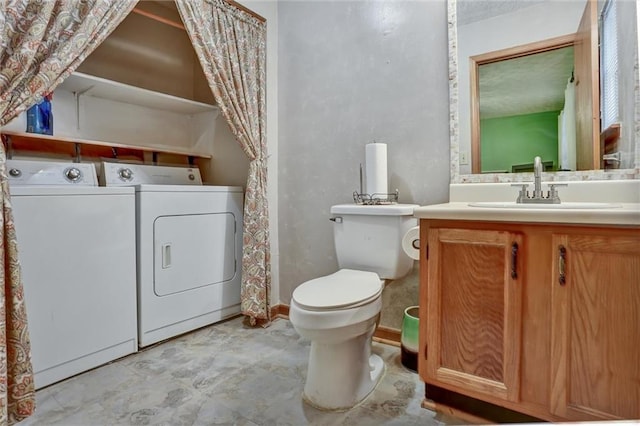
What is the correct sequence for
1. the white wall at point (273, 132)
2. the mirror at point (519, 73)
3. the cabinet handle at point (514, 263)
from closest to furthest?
the cabinet handle at point (514, 263) < the mirror at point (519, 73) < the white wall at point (273, 132)

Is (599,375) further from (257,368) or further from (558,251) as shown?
(257,368)

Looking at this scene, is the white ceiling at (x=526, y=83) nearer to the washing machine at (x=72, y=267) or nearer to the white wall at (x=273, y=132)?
the white wall at (x=273, y=132)

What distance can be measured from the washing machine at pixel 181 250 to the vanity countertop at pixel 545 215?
140 cm

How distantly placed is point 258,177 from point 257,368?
3.74 feet

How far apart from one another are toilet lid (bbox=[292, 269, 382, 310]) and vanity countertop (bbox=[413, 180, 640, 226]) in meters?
0.40

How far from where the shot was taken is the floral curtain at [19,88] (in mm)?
1244

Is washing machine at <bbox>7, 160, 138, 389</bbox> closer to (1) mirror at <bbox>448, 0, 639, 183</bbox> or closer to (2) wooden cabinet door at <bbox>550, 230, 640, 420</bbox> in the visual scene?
(1) mirror at <bbox>448, 0, 639, 183</bbox>

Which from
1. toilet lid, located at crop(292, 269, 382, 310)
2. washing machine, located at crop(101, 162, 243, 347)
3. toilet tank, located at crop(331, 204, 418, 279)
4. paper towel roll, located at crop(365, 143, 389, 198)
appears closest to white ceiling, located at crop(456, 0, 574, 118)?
paper towel roll, located at crop(365, 143, 389, 198)

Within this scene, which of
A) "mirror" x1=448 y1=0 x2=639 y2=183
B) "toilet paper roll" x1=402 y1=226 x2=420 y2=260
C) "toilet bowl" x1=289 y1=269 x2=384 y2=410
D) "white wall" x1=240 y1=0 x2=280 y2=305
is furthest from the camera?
"white wall" x1=240 y1=0 x2=280 y2=305

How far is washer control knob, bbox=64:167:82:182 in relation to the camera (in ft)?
6.24

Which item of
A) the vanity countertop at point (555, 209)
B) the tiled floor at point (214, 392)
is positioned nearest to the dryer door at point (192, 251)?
the tiled floor at point (214, 392)

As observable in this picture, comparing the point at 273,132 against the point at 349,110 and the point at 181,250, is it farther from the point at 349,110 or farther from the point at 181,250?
the point at 181,250

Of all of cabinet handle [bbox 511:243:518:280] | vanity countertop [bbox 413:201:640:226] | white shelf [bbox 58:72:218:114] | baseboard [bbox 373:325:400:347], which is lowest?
baseboard [bbox 373:325:400:347]

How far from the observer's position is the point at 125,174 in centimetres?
220
